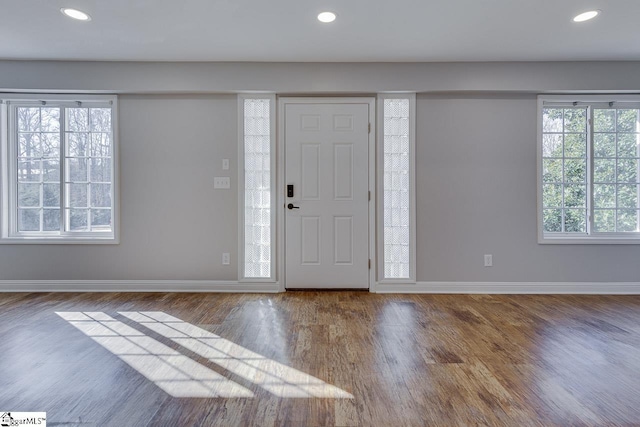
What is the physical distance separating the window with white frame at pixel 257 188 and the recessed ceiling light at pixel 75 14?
147 centimetres

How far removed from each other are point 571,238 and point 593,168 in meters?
0.81

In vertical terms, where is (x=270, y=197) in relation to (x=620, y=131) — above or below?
below

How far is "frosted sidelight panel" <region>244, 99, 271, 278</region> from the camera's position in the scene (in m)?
3.67

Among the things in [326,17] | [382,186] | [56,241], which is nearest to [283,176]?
[382,186]

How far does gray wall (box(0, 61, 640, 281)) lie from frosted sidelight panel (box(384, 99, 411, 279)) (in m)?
0.15

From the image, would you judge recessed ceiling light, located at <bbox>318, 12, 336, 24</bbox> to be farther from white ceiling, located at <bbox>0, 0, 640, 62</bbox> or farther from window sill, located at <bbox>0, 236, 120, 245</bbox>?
window sill, located at <bbox>0, 236, 120, 245</bbox>

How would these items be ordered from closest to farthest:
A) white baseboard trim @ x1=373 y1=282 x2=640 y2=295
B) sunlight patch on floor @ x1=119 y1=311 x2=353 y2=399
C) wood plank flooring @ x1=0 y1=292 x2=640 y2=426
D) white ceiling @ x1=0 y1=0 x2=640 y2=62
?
wood plank flooring @ x1=0 y1=292 x2=640 y2=426
sunlight patch on floor @ x1=119 y1=311 x2=353 y2=399
white ceiling @ x1=0 y1=0 x2=640 y2=62
white baseboard trim @ x1=373 y1=282 x2=640 y2=295

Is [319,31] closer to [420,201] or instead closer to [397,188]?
[397,188]

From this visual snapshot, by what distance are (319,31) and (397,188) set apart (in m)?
1.75

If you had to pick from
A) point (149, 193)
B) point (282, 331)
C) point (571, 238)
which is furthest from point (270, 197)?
point (571, 238)

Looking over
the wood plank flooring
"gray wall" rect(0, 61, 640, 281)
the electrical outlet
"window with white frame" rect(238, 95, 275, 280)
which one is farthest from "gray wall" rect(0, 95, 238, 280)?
the electrical outlet

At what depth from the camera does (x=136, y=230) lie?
12.0 feet

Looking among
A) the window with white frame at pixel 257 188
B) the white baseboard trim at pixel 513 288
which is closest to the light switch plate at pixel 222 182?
the window with white frame at pixel 257 188

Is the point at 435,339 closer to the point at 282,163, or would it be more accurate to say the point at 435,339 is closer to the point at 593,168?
the point at 282,163
